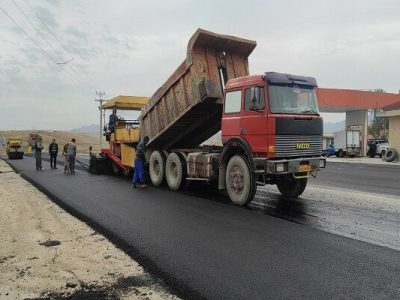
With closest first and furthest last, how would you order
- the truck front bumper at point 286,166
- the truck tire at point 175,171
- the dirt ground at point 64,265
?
the dirt ground at point 64,265, the truck front bumper at point 286,166, the truck tire at point 175,171

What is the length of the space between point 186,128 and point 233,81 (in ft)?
9.58

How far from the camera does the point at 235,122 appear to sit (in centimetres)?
949

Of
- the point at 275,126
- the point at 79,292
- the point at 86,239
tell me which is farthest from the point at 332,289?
the point at 275,126

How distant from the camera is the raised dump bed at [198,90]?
1040 cm

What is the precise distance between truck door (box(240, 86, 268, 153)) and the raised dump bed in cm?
140

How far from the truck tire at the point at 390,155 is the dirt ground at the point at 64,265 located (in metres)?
23.4

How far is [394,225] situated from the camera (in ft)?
23.6

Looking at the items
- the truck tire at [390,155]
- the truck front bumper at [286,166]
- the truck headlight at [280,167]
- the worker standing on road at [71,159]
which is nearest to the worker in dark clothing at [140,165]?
the truck front bumper at [286,166]

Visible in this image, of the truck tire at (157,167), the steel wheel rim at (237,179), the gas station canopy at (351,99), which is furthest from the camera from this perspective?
the gas station canopy at (351,99)

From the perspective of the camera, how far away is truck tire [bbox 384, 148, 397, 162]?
1054 inches

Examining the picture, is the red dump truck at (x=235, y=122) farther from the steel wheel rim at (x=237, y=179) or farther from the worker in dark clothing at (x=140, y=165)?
the worker in dark clothing at (x=140, y=165)

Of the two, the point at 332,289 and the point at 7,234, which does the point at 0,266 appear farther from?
the point at 332,289

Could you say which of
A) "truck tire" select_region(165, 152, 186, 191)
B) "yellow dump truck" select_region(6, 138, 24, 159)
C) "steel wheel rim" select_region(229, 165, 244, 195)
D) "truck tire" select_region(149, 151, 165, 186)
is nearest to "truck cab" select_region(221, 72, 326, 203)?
"steel wheel rim" select_region(229, 165, 244, 195)

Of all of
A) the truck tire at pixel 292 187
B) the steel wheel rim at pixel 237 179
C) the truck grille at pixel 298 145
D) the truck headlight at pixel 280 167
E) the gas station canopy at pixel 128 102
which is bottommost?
the truck tire at pixel 292 187
